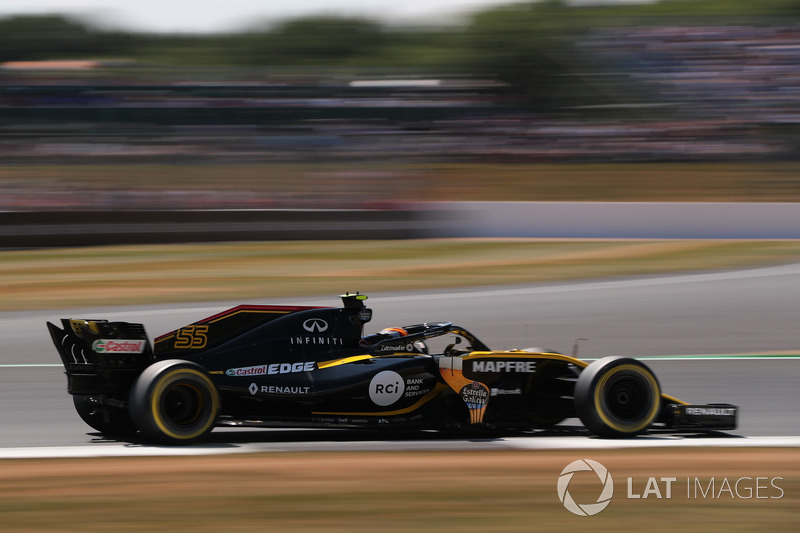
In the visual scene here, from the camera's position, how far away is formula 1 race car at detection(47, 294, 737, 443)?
20.1ft

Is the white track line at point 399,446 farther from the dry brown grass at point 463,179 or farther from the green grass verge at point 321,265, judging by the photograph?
the dry brown grass at point 463,179

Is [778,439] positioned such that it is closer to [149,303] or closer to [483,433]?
[483,433]

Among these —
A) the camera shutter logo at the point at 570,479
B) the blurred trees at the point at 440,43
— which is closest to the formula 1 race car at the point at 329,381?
the camera shutter logo at the point at 570,479

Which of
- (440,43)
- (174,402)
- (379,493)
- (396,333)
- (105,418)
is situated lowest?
(379,493)

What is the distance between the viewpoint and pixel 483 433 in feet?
22.2

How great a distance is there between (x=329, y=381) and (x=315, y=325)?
40cm

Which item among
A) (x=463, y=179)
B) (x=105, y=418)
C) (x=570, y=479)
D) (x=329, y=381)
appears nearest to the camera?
(x=570, y=479)

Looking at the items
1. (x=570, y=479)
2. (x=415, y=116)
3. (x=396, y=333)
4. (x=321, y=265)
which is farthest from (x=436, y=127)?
(x=570, y=479)

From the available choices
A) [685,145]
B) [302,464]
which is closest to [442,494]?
[302,464]

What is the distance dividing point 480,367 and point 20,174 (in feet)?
50.6

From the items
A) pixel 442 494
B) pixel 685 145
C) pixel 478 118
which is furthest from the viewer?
pixel 478 118

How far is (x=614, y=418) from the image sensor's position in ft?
21.1

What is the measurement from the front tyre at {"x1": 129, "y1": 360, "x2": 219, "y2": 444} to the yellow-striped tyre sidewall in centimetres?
237

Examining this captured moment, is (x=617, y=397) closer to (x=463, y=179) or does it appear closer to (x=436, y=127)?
(x=463, y=179)
